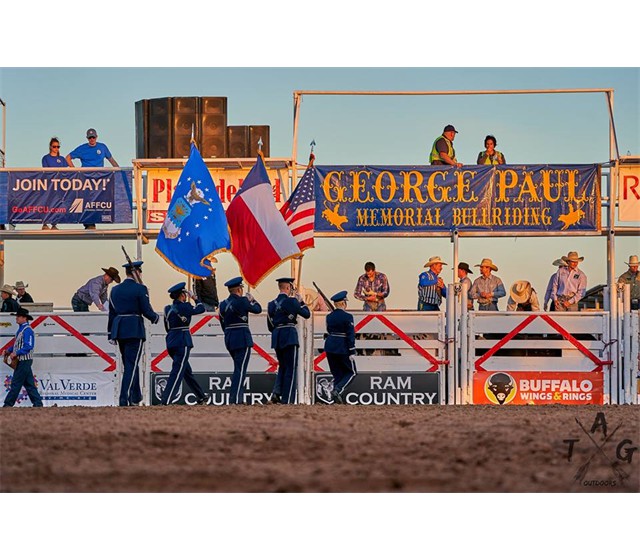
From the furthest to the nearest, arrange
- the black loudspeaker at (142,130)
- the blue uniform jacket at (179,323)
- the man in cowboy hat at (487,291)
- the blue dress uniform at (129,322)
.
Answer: the black loudspeaker at (142,130) < the man in cowboy hat at (487,291) < the blue uniform jacket at (179,323) < the blue dress uniform at (129,322)

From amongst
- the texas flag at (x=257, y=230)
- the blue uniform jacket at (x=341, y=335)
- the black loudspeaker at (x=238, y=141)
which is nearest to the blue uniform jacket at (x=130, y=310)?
the texas flag at (x=257, y=230)

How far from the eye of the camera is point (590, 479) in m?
11.6

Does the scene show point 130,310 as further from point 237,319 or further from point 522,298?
point 522,298

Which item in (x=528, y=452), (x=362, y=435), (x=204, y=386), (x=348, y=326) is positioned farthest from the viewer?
(x=204, y=386)

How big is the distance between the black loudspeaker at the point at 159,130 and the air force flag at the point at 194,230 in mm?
2302

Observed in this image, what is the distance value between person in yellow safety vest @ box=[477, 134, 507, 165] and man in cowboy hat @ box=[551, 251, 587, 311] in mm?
2105

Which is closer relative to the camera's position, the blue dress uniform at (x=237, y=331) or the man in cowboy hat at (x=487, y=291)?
the blue dress uniform at (x=237, y=331)

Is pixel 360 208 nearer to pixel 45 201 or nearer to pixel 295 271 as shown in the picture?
pixel 295 271

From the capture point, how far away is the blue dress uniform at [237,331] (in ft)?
65.5

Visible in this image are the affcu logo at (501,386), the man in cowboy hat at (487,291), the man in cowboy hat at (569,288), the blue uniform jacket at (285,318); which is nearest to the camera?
the blue uniform jacket at (285,318)

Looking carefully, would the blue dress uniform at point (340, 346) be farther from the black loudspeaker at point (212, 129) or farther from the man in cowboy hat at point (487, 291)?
the black loudspeaker at point (212, 129)

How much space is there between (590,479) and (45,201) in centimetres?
1379

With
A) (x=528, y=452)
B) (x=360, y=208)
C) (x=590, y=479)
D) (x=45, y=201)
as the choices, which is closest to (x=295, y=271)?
(x=360, y=208)

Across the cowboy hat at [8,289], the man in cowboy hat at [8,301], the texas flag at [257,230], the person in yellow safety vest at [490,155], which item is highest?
the person in yellow safety vest at [490,155]
